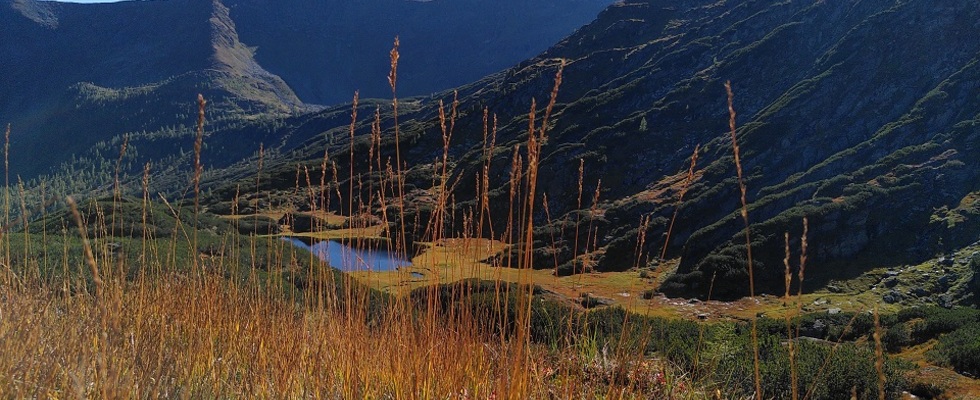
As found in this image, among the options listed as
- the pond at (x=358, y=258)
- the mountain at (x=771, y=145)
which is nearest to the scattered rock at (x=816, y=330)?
the mountain at (x=771, y=145)

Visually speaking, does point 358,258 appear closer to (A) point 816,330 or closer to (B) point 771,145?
(A) point 816,330

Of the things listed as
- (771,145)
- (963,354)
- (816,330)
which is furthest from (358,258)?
(771,145)

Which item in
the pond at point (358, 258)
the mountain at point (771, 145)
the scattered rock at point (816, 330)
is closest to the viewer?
the pond at point (358, 258)

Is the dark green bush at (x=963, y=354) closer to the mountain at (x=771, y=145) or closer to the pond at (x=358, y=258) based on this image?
the mountain at (x=771, y=145)

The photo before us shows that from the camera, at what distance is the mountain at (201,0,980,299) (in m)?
23.9

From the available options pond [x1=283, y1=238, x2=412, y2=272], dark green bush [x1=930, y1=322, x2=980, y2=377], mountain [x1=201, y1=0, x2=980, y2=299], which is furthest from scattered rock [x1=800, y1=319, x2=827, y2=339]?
pond [x1=283, y1=238, x2=412, y2=272]

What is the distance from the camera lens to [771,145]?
123ft

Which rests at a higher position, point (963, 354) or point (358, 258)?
point (358, 258)

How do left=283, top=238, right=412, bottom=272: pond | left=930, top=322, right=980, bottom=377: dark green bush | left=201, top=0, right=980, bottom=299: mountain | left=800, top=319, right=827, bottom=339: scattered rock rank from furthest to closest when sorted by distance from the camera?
left=201, top=0, right=980, bottom=299: mountain, left=800, top=319, right=827, bottom=339: scattered rock, left=930, top=322, right=980, bottom=377: dark green bush, left=283, top=238, right=412, bottom=272: pond

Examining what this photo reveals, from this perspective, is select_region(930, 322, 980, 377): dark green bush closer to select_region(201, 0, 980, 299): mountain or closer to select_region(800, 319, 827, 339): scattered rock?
select_region(800, 319, 827, 339): scattered rock

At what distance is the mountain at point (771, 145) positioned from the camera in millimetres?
23938

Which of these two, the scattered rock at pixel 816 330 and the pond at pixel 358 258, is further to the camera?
the scattered rock at pixel 816 330

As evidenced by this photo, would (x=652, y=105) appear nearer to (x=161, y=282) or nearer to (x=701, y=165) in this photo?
(x=701, y=165)

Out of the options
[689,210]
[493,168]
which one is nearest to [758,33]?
[493,168]
